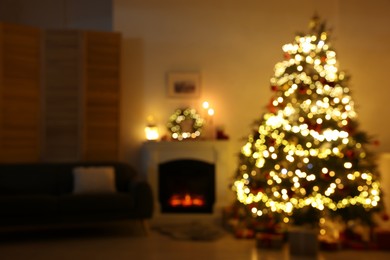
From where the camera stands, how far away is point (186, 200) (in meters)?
7.23

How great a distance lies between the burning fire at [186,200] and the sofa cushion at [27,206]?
1929 millimetres

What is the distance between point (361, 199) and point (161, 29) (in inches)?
149

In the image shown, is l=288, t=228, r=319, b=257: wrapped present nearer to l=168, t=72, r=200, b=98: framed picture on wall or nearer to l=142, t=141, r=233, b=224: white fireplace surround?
l=142, t=141, r=233, b=224: white fireplace surround

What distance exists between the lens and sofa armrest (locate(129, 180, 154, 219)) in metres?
6.01

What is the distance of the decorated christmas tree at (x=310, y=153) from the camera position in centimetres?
557

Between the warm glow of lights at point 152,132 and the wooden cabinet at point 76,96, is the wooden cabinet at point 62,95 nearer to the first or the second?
the wooden cabinet at point 76,96

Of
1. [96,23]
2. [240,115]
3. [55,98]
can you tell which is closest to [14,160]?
[55,98]

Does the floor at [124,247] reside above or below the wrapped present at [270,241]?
below

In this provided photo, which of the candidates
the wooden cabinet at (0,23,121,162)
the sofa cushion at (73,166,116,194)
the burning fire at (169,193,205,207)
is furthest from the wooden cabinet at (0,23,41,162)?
the burning fire at (169,193,205,207)

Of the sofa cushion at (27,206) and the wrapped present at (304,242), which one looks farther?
the sofa cushion at (27,206)

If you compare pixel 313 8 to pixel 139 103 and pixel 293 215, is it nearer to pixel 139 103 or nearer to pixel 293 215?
pixel 139 103

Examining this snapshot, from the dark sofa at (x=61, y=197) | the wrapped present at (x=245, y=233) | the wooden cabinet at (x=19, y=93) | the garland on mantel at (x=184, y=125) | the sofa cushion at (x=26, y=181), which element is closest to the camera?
the dark sofa at (x=61, y=197)

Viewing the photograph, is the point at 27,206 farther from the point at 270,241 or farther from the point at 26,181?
the point at 270,241

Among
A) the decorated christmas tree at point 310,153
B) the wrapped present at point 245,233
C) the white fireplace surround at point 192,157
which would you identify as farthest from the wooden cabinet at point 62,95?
the decorated christmas tree at point 310,153
